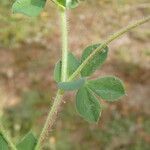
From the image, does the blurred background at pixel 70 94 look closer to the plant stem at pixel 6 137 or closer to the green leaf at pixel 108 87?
the green leaf at pixel 108 87

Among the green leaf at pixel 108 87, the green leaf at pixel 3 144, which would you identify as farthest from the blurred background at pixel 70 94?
the green leaf at pixel 3 144

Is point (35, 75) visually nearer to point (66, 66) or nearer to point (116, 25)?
point (116, 25)

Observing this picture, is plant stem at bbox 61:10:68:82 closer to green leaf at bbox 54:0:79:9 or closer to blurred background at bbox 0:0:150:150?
green leaf at bbox 54:0:79:9

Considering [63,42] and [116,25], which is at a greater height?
[63,42]

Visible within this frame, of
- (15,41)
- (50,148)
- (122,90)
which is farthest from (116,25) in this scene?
(122,90)

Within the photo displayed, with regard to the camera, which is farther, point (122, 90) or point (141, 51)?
point (141, 51)

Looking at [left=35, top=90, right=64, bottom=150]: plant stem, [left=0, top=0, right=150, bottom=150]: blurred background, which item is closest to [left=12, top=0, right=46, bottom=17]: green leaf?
[left=35, top=90, right=64, bottom=150]: plant stem
